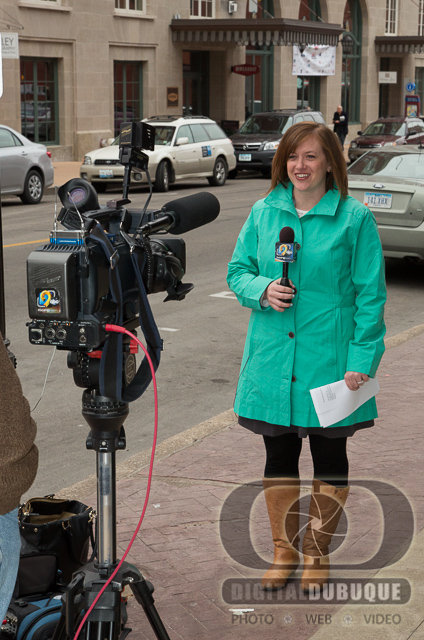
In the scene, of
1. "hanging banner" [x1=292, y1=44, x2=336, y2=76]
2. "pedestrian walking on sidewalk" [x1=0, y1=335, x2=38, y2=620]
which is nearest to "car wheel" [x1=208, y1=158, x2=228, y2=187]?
"hanging banner" [x1=292, y1=44, x2=336, y2=76]

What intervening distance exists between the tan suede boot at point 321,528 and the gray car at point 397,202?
7.01 m

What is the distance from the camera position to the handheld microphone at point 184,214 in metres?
2.97

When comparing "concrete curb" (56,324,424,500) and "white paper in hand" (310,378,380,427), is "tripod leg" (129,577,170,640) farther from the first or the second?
"concrete curb" (56,324,424,500)

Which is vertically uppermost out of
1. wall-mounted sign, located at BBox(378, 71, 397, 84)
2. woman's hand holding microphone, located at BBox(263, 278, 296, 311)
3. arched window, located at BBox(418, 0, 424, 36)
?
arched window, located at BBox(418, 0, 424, 36)

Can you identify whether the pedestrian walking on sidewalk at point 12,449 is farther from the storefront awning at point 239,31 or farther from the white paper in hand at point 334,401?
the storefront awning at point 239,31

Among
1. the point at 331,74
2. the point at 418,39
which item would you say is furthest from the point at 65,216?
the point at 418,39

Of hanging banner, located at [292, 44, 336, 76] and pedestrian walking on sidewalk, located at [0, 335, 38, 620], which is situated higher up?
hanging banner, located at [292, 44, 336, 76]

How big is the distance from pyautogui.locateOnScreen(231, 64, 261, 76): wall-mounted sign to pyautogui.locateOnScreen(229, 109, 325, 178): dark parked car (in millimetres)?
7844

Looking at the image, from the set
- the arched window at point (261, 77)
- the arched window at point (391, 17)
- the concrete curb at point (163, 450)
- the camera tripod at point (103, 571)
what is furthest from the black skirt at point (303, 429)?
the arched window at point (391, 17)

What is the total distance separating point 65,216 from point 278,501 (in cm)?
172

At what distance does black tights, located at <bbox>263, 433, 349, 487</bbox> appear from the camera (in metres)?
3.88

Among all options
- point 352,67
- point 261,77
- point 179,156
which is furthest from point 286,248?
point 352,67

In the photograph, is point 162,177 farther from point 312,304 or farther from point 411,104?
point 411,104

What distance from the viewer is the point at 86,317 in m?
2.63
